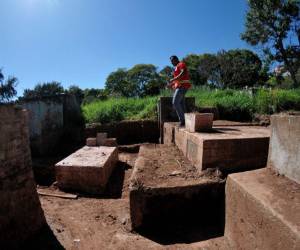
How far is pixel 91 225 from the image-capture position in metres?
4.09

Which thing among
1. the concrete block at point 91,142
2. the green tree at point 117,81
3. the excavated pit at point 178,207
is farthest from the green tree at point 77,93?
the excavated pit at point 178,207

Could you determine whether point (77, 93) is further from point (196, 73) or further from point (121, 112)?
point (196, 73)

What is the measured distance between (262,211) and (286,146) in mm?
880

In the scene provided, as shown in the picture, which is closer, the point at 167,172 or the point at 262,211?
the point at 262,211

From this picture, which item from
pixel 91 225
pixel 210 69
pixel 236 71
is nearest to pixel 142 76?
pixel 210 69

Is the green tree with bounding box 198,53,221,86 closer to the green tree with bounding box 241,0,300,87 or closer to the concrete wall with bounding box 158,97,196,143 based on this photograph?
the green tree with bounding box 241,0,300,87

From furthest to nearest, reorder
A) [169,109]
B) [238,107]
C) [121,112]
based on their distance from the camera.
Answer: [121,112], [238,107], [169,109]

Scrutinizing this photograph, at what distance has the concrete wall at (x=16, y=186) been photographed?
3.24m

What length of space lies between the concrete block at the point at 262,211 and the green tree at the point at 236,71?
2750 centimetres

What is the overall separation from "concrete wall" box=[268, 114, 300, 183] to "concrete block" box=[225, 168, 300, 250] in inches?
4.3

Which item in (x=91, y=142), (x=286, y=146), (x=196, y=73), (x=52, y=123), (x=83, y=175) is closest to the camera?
(x=286, y=146)

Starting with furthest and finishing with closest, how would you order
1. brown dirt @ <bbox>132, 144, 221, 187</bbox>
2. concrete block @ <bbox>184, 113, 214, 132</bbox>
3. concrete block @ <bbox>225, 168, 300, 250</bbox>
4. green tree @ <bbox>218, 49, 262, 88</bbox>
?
green tree @ <bbox>218, 49, 262, 88</bbox>, concrete block @ <bbox>184, 113, 214, 132</bbox>, brown dirt @ <bbox>132, 144, 221, 187</bbox>, concrete block @ <bbox>225, 168, 300, 250</bbox>

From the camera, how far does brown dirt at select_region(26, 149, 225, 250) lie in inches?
134

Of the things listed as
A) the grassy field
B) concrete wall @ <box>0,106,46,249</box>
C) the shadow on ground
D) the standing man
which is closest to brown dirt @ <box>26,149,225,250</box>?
the shadow on ground
